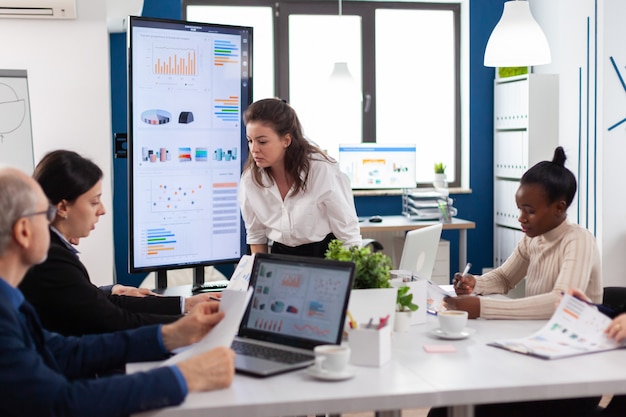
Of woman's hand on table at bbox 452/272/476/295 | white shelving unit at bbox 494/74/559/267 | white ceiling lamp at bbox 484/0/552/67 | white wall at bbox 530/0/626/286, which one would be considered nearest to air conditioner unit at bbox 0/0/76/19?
white ceiling lamp at bbox 484/0/552/67

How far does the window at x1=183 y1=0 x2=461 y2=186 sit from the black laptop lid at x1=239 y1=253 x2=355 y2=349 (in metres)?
4.62

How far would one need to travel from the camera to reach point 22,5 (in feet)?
14.7

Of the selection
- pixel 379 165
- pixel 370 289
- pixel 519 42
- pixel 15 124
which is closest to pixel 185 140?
pixel 15 124

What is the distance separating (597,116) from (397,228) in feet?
5.43

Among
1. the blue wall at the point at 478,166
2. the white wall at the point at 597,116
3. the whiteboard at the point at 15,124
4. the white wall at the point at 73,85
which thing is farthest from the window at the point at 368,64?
the whiteboard at the point at 15,124

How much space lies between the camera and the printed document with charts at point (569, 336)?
202cm

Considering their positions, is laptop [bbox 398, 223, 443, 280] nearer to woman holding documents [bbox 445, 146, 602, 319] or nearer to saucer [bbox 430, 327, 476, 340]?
woman holding documents [bbox 445, 146, 602, 319]

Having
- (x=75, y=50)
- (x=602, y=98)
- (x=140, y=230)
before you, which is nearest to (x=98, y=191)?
(x=140, y=230)

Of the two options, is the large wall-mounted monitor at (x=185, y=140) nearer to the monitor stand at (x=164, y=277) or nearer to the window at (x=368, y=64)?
the monitor stand at (x=164, y=277)

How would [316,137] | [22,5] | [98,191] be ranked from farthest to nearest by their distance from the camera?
[316,137], [22,5], [98,191]

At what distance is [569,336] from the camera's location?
2084 millimetres

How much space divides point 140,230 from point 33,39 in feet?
5.79

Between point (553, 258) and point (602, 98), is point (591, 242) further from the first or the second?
point (602, 98)

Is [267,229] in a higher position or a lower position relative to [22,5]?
lower
